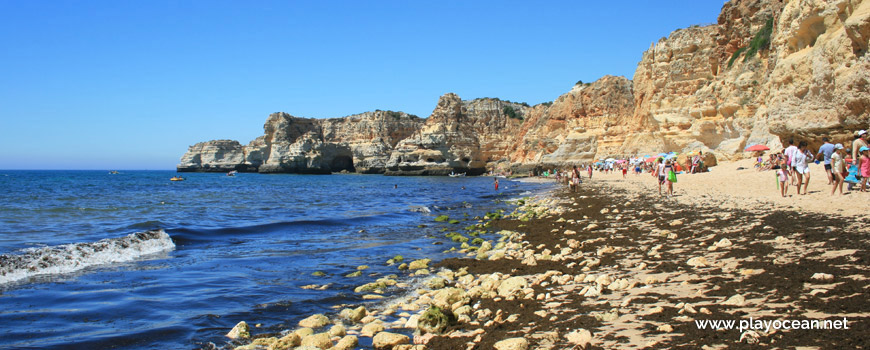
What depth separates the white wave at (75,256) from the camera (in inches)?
361

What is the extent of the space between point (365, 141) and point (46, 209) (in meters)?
72.0

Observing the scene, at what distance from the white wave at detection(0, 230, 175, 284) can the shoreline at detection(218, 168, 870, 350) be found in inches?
269

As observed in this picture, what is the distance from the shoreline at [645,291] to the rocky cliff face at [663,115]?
1039cm

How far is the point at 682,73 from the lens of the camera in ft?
135

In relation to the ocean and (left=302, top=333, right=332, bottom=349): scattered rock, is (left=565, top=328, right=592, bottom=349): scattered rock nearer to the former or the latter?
(left=302, top=333, right=332, bottom=349): scattered rock

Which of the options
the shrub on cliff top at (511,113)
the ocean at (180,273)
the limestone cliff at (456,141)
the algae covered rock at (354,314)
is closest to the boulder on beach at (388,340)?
the algae covered rock at (354,314)

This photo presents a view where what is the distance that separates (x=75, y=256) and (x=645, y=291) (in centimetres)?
1123

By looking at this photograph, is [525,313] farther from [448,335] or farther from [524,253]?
[524,253]

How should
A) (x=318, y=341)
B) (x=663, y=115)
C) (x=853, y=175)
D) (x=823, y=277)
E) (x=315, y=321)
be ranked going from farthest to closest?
(x=663, y=115), (x=853, y=175), (x=315, y=321), (x=318, y=341), (x=823, y=277)

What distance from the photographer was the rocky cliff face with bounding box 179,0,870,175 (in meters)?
16.4

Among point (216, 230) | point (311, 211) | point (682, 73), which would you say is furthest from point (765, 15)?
point (216, 230)

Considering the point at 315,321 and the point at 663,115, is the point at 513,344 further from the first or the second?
the point at 663,115

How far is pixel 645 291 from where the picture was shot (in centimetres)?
522

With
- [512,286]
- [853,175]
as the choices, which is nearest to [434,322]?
[512,286]
